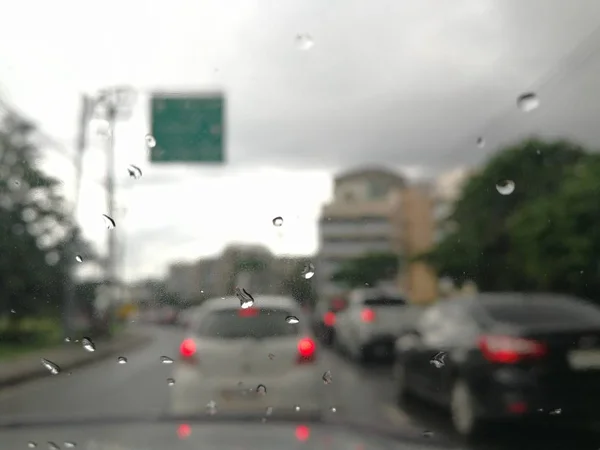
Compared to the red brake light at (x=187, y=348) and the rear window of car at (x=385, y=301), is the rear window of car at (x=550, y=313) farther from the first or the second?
the red brake light at (x=187, y=348)

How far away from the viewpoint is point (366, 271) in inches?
243

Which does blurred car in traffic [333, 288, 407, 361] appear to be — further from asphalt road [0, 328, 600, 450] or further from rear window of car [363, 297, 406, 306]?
asphalt road [0, 328, 600, 450]

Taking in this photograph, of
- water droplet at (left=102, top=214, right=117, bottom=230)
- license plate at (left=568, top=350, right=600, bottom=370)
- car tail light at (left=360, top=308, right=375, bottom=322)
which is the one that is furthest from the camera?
car tail light at (left=360, top=308, right=375, bottom=322)

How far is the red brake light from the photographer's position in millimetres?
6281

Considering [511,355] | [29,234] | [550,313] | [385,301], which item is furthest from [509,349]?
[29,234]

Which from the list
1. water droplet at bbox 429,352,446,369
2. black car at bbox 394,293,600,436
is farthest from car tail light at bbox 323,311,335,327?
water droplet at bbox 429,352,446,369

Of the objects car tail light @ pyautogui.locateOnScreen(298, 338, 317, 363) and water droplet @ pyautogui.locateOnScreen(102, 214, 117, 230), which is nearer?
water droplet @ pyautogui.locateOnScreen(102, 214, 117, 230)

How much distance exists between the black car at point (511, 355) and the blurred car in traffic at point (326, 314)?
846 mm

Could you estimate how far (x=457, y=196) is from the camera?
672 cm

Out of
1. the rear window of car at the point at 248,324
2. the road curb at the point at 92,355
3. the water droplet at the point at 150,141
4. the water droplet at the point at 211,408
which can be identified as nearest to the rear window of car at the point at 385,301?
the rear window of car at the point at 248,324

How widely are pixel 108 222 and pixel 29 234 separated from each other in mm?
1352

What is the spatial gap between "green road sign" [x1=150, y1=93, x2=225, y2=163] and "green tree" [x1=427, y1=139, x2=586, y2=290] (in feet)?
7.14

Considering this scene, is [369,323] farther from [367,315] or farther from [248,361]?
[248,361]

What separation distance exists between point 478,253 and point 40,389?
5021 mm
